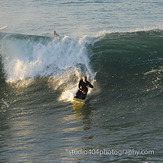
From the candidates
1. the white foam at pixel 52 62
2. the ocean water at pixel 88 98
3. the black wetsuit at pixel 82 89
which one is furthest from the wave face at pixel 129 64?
the black wetsuit at pixel 82 89

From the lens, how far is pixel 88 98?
42.4 feet

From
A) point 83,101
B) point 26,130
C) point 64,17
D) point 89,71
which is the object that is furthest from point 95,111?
point 64,17

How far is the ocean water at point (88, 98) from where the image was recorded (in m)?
7.90

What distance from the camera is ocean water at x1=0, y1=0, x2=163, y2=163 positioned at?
25.9ft

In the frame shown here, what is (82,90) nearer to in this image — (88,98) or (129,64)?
(88,98)

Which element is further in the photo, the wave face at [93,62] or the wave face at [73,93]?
the wave face at [93,62]

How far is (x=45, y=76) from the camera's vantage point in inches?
642

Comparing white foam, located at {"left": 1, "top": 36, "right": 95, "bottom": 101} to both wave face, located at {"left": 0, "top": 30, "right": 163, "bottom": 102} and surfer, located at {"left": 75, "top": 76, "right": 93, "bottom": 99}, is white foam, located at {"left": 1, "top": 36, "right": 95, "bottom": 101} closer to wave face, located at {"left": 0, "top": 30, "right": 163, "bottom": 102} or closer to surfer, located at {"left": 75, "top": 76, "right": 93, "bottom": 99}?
wave face, located at {"left": 0, "top": 30, "right": 163, "bottom": 102}

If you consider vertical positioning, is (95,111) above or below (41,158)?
below

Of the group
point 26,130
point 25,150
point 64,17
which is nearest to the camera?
point 25,150

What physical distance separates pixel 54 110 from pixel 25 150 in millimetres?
3892

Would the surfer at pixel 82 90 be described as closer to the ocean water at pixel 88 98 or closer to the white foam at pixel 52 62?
the ocean water at pixel 88 98

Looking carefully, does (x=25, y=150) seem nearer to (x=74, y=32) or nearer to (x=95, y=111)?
(x=95, y=111)

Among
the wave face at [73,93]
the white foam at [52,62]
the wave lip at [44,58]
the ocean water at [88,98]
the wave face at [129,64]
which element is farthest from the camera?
the wave lip at [44,58]
